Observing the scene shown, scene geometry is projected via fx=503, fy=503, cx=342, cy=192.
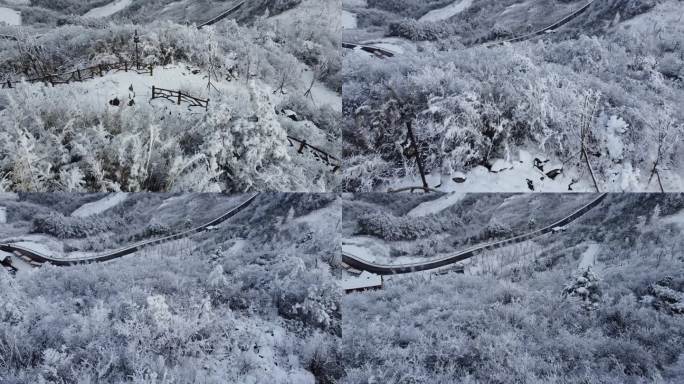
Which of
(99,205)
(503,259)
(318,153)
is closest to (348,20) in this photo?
(318,153)

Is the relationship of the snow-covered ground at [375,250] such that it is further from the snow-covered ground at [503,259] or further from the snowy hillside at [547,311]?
the snow-covered ground at [503,259]

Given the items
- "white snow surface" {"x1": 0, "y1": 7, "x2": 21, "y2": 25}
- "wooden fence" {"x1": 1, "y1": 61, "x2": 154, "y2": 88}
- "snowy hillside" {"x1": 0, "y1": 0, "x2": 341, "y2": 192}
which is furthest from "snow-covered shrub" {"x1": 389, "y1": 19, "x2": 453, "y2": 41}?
"white snow surface" {"x1": 0, "y1": 7, "x2": 21, "y2": 25}

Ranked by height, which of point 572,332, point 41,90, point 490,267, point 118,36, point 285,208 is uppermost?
point 118,36

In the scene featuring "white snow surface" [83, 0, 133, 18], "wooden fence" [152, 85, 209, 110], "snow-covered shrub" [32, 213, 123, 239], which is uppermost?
"white snow surface" [83, 0, 133, 18]

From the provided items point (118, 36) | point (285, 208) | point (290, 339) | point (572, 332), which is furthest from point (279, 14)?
point (572, 332)

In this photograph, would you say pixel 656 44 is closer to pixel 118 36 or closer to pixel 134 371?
pixel 118 36

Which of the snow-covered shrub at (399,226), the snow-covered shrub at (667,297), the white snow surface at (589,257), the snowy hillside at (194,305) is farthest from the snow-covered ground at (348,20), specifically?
the snow-covered shrub at (667,297)

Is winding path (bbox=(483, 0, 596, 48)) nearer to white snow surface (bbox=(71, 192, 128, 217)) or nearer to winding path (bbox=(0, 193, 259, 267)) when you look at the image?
winding path (bbox=(0, 193, 259, 267))
